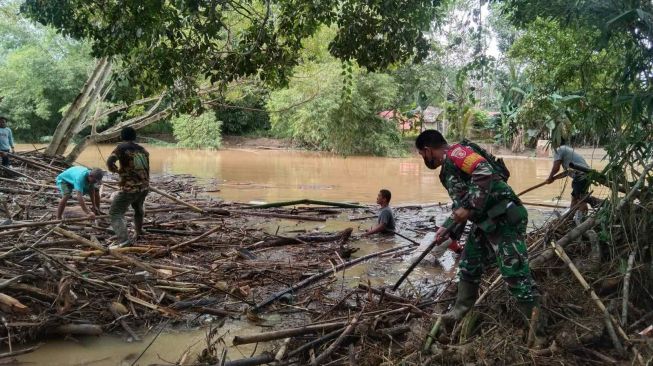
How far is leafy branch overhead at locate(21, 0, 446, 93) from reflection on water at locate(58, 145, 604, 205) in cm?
684

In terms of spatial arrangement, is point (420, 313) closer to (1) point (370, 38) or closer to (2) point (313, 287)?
(2) point (313, 287)

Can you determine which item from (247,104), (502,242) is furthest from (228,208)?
(247,104)

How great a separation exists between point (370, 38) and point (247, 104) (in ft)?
98.2

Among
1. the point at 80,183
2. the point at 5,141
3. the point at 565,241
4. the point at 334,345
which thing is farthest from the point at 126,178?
the point at 5,141

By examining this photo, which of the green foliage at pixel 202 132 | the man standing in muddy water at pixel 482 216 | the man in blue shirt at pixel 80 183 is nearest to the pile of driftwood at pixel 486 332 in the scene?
the man standing in muddy water at pixel 482 216

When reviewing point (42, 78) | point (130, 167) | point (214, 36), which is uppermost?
point (42, 78)

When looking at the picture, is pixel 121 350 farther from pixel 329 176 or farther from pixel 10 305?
pixel 329 176

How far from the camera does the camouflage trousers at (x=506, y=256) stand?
347cm

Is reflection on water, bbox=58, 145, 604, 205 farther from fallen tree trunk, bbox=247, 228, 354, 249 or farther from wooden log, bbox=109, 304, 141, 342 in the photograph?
wooden log, bbox=109, 304, 141, 342

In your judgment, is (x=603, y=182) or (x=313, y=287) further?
(x=313, y=287)

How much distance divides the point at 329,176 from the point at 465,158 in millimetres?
15793

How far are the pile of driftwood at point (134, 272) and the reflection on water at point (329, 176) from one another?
5723 mm

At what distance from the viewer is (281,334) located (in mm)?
3459

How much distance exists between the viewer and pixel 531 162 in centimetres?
2552
